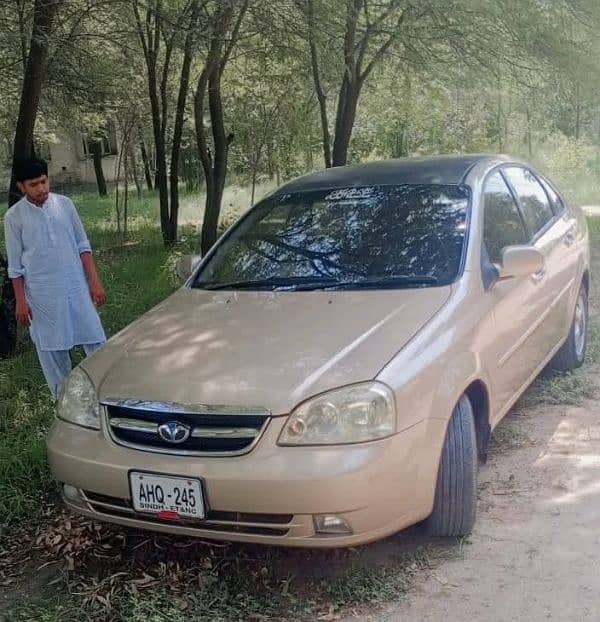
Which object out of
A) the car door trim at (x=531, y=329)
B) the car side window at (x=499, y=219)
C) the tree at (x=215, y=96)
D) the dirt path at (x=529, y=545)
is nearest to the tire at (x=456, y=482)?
the dirt path at (x=529, y=545)

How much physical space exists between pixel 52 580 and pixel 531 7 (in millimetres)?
7927

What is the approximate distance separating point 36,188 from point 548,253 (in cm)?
300

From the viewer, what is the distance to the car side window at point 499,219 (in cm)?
392

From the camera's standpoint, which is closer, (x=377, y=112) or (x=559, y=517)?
(x=559, y=517)

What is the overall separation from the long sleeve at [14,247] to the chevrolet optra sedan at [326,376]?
3.39 ft

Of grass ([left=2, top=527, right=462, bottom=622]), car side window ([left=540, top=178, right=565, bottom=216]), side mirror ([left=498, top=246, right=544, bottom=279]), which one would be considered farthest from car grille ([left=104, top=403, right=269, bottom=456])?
car side window ([left=540, top=178, right=565, bottom=216])

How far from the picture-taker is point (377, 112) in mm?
17672

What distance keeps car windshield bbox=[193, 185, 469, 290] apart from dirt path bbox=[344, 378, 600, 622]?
1.08 m

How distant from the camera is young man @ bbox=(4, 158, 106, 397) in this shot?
4320 millimetres

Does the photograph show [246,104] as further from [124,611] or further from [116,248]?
[124,611]

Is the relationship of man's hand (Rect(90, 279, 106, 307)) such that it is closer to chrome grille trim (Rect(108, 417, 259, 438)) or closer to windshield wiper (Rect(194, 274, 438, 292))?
windshield wiper (Rect(194, 274, 438, 292))

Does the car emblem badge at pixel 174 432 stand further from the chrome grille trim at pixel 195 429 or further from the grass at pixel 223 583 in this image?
the grass at pixel 223 583

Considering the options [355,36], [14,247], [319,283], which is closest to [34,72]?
[14,247]

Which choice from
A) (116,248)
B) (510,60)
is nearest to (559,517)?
(510,60)
